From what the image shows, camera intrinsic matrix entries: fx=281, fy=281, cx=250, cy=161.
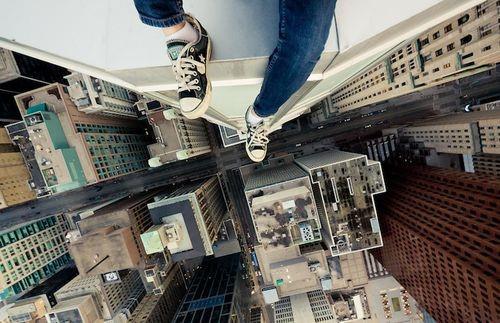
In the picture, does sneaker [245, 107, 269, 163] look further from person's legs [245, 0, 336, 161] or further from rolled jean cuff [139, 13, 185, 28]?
rolled jean cuff [139, 13, 185, 28]

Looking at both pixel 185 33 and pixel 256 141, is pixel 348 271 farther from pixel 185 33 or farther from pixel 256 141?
pixel 185 33

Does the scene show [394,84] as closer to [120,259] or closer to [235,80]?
[235,80]

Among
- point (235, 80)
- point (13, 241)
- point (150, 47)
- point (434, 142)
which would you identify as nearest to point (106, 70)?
point (150, 47)

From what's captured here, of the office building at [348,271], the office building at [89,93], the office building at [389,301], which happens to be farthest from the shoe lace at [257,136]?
the office building at [389,301]

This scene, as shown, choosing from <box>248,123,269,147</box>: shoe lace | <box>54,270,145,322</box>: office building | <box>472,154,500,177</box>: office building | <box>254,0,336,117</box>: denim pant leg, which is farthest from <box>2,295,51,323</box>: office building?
<box>472,154,500,177</box>: office building

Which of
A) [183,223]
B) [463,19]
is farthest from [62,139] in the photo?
[463,19]

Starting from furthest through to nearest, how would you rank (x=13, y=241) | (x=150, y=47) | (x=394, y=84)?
(x=13, y=241) < (x=394, y=84) < (x=150, y=47)
